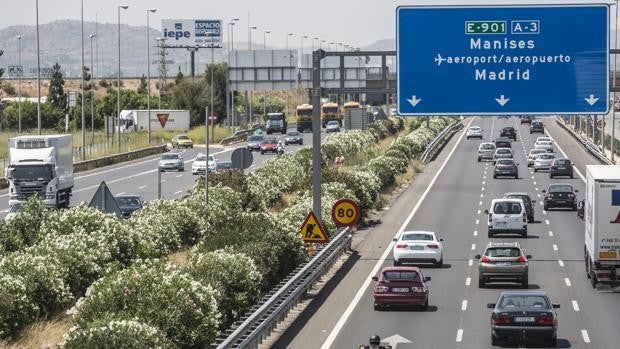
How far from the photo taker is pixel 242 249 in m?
35.1

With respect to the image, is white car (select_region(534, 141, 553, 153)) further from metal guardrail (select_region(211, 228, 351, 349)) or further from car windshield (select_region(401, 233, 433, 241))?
metal guardrail (select_region(211, 228, 351, 349))

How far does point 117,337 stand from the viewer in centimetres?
2150

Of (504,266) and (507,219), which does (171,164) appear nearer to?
(507,219)

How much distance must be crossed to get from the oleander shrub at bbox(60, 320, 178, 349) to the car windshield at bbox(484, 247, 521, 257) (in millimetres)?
18977

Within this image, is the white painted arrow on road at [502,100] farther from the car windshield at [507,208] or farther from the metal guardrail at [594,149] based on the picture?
the metal guardrail at [594,149]

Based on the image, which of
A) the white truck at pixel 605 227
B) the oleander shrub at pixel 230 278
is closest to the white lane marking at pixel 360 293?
the oleander shrub at pixel 230 278

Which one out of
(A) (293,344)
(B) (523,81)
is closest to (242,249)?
(A) (293,344)

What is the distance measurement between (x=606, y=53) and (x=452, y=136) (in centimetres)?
9727

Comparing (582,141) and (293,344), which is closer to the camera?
(293,344)

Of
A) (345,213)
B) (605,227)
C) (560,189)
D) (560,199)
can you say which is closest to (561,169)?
(560,189)

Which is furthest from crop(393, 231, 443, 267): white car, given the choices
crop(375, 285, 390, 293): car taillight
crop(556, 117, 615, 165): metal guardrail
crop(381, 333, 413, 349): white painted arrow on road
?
crop(556, 117, 615, 165): metal guardrail

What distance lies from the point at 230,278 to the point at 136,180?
5706 centimetres

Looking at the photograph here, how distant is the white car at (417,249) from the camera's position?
44844 mm

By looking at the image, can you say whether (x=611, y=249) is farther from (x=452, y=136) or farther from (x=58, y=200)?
(x=452, y=136)
